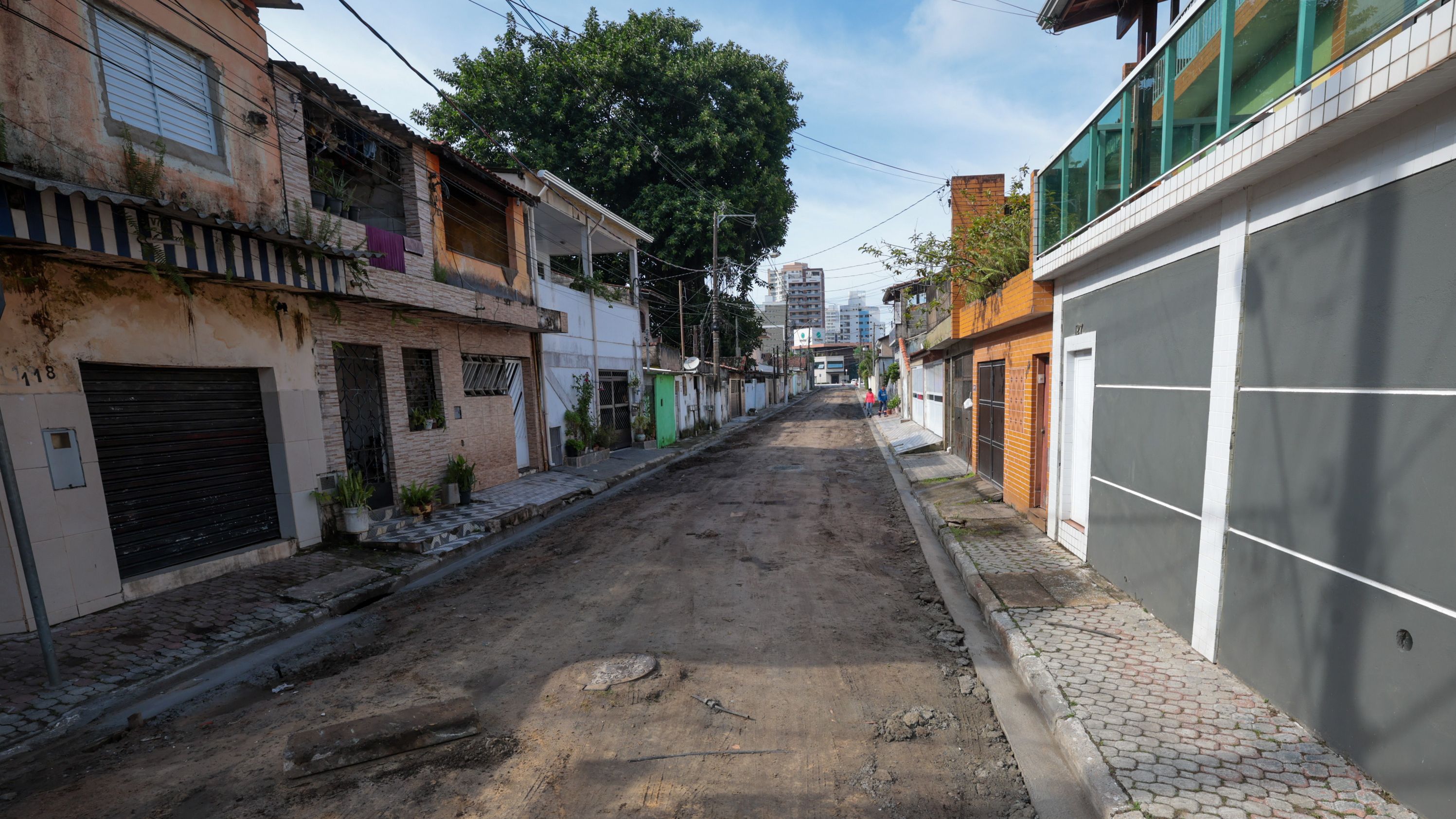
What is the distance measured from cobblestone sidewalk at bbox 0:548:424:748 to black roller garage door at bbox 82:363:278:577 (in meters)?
0.52

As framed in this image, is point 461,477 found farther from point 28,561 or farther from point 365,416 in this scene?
point 28,561

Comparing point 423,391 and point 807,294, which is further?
point 807,294

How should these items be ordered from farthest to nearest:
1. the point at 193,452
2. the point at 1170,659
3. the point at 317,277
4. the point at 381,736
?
the point at 317,277, the point at 193,452, the point at 1170,659, the point at 381,736

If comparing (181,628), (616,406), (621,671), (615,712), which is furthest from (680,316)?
(615,712)

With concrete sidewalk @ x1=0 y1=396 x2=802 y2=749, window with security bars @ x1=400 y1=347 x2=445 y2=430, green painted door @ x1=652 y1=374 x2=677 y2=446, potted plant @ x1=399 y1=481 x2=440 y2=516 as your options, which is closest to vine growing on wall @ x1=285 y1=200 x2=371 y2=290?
window with security bars @ x1=400 y1=347 x2=445 y2=430

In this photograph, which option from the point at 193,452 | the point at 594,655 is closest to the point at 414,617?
the point at 594,655

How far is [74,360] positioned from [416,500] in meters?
4.18

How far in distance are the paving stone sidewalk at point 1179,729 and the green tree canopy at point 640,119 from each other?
800 inches

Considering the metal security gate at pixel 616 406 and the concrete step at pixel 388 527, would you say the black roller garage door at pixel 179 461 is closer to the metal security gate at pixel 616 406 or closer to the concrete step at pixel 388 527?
the concrete step at pixel 388 527

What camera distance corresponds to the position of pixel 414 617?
5676 mm

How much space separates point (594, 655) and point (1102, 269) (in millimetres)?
5980

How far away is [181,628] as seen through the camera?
5.21 metres

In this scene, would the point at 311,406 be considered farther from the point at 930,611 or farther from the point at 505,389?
the point at 930,611

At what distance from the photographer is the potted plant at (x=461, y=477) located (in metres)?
9.90
